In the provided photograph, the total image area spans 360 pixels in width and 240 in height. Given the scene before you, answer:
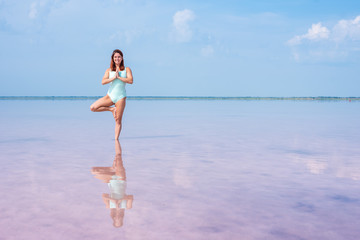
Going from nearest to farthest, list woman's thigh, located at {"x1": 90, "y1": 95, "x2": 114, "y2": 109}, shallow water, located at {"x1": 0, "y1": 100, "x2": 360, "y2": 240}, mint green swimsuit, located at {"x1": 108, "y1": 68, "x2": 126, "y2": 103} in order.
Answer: shallow water, located at {"x1": 0, "y1": 100, "x2": 360, "y2": 240} → mint green swimsuit, located at {"x1": 108, "y1": 68, "x2": 126, "y2": 103} → woman's thigh, located at {"x1": 90, "y1": 95, "x2": 114, "y2": 109}

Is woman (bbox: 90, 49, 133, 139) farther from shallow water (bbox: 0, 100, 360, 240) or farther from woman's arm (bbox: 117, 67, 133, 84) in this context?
shallow water (bbox: 0, 100, 360, 240)

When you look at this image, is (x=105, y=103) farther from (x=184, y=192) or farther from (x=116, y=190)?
(x=184, y=192)

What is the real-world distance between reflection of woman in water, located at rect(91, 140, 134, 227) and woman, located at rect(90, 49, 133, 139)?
3509mm

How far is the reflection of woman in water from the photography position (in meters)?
4.35

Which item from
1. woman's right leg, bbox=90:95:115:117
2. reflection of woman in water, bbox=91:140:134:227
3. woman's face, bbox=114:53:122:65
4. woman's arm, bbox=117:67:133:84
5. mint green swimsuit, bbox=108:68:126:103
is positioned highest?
woman's face, bbox=114:53:122:65

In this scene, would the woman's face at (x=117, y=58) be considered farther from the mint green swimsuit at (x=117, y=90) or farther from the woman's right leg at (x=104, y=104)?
the woman's right leg at (x=104, y=104)

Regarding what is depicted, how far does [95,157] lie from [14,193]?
3.24 m

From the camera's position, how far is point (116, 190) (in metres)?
5.41

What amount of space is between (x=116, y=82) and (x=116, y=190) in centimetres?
612

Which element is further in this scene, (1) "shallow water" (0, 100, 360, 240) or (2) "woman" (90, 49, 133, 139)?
(2) "woman" (90, 49, 133, 139)

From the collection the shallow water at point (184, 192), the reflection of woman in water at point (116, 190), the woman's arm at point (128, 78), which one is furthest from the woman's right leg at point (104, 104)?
the reflection of woman in water at point (116, 190)

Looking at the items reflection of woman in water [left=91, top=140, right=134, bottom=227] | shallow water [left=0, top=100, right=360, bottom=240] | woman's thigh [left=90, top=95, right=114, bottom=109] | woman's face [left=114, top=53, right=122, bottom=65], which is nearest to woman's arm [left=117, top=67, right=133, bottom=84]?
woman's face [left=114, top=53, right=122, bottom=65]

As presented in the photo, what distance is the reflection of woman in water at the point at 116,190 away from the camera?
4.35 meters

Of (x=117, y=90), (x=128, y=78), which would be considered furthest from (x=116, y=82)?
(x=128, y=78)
